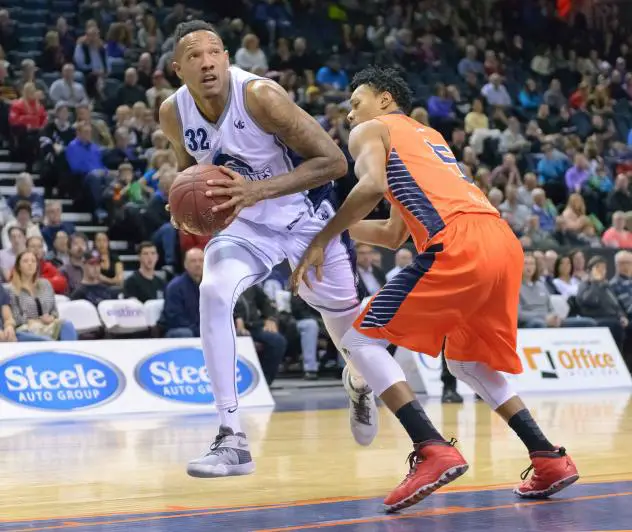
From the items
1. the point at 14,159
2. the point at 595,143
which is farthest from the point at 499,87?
the point at 14,159

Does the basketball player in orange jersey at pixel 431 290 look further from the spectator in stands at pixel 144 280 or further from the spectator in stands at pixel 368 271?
the spectator in stands at pixel 368 271

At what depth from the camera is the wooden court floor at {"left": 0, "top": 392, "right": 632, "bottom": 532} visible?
3938 millimetres

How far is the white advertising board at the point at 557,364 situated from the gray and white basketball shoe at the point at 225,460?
5933 millimetres

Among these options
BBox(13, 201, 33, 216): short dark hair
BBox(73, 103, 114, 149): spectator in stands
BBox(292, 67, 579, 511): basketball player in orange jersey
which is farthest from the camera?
BBox(73, 103, 114, 149): spectator in stands

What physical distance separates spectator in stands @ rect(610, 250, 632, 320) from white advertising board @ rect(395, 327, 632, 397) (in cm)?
92

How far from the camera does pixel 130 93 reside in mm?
13961

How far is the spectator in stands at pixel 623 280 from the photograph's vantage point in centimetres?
1259

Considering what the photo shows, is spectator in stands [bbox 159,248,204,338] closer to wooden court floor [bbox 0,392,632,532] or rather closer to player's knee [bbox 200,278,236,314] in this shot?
wooden court floor [bbox 0,392,632,532]

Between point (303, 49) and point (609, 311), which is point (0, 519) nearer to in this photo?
point (609, 311)

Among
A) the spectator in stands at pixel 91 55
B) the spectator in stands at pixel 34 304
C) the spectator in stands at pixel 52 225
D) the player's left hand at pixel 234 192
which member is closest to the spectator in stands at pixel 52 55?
the spectator in stands at pixel 91 55

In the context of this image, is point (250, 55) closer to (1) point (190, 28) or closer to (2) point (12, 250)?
(2) point (12, 250)

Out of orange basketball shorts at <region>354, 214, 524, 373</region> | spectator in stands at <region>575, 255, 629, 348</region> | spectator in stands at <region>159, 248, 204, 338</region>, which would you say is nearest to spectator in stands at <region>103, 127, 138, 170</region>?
spectator in stands at <region>159, 248, 204, 338</region>

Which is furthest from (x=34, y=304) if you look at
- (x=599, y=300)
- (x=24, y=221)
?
(x=599, y=300)

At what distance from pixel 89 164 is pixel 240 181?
855 centimetres
